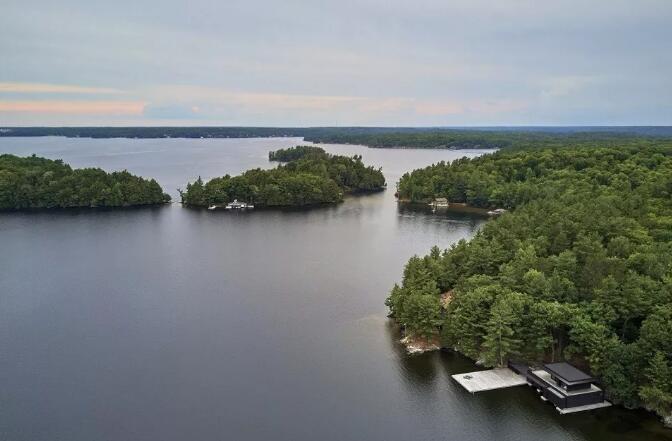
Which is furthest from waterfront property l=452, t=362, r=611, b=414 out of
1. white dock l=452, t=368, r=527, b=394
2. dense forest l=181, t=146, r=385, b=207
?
dense forest l=181, t=146, r=385, b=207

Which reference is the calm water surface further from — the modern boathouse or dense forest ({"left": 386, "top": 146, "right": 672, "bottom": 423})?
dense forest ({"left": 386, "top": 146, "right": 672, "bottom": 423})

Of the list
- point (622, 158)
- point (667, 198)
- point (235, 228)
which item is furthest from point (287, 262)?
point (622, 158)

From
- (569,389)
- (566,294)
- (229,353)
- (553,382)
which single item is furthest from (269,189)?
(569,389)

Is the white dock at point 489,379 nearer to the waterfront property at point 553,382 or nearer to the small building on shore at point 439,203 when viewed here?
the waterfront property at point 553,382

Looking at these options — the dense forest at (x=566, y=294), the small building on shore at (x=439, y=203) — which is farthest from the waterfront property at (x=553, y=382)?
the small building on shore at (x=439, y=203)

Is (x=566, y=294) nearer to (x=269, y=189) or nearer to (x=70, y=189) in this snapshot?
(x=269, y=189)

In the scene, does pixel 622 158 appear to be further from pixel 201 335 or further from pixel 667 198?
pixel 201 335
